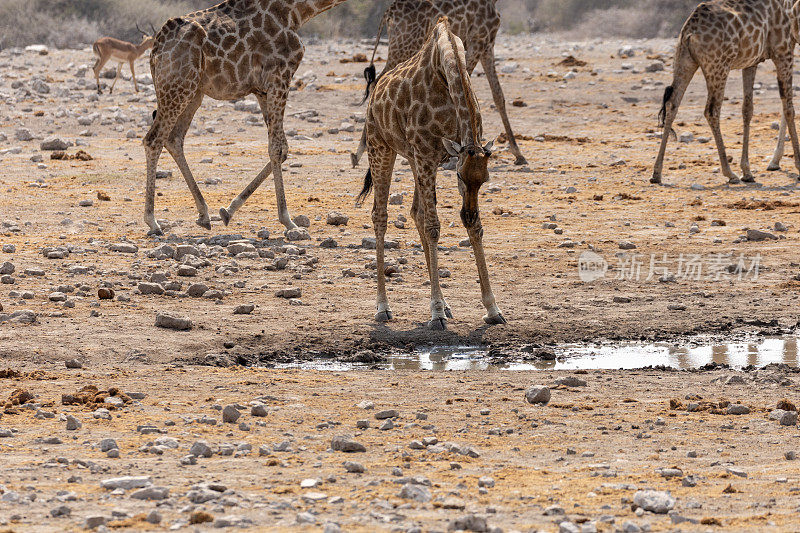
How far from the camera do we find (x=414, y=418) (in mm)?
6215

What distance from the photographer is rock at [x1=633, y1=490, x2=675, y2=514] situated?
4.67m

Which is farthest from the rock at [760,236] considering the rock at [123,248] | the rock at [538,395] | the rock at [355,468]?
the rock at [355,468]

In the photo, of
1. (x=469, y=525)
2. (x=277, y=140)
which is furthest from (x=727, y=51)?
(x=469, y=525)

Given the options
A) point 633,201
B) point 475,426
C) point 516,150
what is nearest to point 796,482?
point 475,426

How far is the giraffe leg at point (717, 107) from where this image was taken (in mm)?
14000

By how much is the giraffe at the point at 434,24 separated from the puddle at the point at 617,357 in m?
5.98

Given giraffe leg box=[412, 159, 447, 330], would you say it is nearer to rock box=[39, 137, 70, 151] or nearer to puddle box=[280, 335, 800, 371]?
puddle box=[280, 335, 800, 371]

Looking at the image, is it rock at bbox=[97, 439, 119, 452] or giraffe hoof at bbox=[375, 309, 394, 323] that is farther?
giraffe hoof at bbox=[375, 309, 394, 323]

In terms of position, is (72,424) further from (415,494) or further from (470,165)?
(470,165)

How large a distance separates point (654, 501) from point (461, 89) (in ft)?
12.6

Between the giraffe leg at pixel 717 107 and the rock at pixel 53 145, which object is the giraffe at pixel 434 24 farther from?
the rock at pixel 53 145

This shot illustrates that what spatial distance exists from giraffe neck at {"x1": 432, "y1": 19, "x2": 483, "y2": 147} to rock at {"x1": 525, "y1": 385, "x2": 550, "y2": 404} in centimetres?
182

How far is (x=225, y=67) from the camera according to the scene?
37.4ft

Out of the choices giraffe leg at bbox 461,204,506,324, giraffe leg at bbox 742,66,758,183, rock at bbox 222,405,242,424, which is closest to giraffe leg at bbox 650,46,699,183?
giraffe leg at bbox 742,66,758,183
